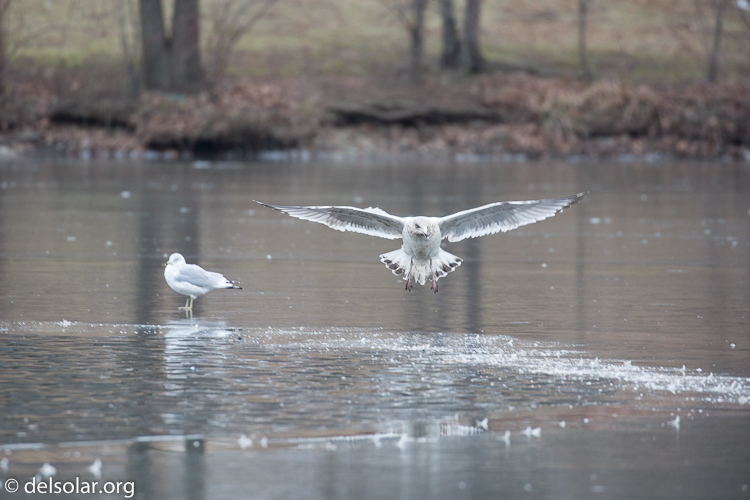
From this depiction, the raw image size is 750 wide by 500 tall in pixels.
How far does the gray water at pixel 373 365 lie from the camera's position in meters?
5.03

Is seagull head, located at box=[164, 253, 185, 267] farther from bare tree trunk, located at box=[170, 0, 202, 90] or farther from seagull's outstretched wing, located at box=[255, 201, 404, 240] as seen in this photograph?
bare tree trunk, located at box=[170, 0, 202, 90]

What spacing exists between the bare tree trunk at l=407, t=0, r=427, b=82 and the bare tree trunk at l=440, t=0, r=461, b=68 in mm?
1049

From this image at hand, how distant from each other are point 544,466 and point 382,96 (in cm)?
3473

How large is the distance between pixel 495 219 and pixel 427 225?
897 mm

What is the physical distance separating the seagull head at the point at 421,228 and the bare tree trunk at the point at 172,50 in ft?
87.8

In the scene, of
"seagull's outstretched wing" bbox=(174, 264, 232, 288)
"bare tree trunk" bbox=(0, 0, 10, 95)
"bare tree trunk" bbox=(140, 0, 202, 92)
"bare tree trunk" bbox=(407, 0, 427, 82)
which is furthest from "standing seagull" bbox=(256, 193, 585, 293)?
"bare tree trunk" bbox=(407, 0, 427, 82)

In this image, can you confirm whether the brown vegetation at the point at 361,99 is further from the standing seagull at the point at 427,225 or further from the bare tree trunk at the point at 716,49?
the standing seagull at the point at 427,225

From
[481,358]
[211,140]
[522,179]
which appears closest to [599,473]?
[481,358]

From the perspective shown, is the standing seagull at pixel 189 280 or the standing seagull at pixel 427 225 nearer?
the standing seagull at pixel 189 280

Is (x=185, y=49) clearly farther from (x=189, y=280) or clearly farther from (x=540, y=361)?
(x=540, y=361)

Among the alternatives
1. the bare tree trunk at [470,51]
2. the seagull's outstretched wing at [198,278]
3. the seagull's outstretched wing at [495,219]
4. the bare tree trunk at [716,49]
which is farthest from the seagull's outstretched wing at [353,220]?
the bare tree trunk at [470,51]

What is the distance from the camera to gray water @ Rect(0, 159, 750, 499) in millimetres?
5031
